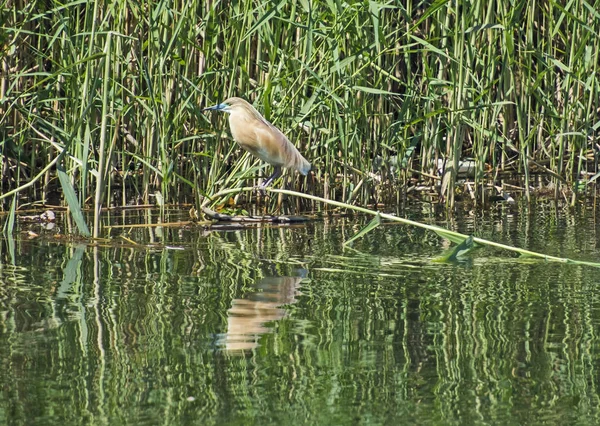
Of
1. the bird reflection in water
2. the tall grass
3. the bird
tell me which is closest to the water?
the bird reflection in water

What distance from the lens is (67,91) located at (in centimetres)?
568

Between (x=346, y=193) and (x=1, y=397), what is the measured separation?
12.0 ft

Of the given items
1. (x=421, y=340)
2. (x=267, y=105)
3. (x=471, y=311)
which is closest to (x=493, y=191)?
(x=267, y=105)

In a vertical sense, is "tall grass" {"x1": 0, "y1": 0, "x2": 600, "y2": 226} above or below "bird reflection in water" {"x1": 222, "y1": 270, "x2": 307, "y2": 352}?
above

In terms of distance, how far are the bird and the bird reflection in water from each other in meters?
1.14

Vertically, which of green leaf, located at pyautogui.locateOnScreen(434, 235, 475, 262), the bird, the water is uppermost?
the bird

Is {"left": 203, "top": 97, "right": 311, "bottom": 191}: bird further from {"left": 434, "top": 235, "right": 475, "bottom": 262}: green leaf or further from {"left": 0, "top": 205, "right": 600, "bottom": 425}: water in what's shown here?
{"left": 434, "top": 235, "right": 475, "bottom": 262}: green leaf

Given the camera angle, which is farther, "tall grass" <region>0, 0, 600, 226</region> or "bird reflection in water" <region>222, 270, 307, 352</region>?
"tall grass" <region>0, 0, 600, 226</region>

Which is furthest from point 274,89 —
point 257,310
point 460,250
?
point 257,310

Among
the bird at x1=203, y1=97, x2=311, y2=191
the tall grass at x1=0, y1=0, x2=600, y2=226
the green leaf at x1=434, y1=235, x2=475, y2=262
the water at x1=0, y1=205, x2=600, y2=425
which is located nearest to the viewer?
the water at x1=0, y1=205, x2=600, y2=425

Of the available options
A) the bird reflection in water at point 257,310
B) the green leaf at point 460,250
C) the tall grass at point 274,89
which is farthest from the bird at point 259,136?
the green leaf at point 460,250

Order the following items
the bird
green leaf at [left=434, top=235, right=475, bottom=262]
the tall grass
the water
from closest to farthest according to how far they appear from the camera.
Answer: the water
green leaf at [left=434, top=235, right=475, bottom=262]
the bird
the tall grass

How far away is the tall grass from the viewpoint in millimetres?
5461

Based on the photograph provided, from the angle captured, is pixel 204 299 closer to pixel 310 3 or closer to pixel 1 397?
pixel 1 397
